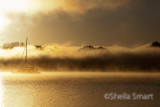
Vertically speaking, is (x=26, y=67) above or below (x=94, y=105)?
above

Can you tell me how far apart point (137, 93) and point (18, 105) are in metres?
59.0

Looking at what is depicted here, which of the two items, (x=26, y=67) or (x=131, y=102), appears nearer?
(x=131, y=102)

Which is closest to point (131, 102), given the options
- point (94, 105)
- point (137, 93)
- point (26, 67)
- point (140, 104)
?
point (140, 104)

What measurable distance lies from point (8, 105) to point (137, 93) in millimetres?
61177

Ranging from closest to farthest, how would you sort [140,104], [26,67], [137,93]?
[140,104] → [137,93] → [26,67]

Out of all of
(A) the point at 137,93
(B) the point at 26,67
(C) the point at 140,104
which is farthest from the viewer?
(B) the point at 26,67

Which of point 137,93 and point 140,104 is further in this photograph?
point 137,93

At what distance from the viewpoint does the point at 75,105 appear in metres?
82.8

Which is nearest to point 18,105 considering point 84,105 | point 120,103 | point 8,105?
point 8,105

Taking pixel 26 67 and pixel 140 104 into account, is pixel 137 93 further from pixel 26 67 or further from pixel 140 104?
pixel 26 67

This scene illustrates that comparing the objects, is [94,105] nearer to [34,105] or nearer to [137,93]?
[34,105]

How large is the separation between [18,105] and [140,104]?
92.1ft

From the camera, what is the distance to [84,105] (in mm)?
83250

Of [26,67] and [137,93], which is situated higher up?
[26,67]
